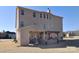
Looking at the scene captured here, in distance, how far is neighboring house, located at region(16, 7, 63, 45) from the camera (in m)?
7.14

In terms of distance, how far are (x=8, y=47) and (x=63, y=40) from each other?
156cm

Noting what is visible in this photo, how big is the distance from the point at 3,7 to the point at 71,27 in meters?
1.99

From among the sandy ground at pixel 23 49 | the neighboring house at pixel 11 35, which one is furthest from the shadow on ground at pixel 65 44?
the neighboring house at pixel 11 35

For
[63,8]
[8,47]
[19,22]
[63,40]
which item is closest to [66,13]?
[63,8]

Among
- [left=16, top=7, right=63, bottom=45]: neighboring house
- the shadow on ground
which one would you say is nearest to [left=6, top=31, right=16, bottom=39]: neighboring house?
[left=16, top=7, right=63, bottom=45]: neighboring house

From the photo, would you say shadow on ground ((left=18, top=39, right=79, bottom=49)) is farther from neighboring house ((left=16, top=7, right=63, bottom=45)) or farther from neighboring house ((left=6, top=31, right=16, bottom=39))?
neighboring house ((left=6, top=31, right=16, bottom=39))

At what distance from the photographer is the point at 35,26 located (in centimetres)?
718

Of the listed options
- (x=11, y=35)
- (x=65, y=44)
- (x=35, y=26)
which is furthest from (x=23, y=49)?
(x=65, y=44)

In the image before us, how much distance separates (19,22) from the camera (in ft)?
23.2

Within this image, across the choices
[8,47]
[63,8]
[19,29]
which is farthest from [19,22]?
[63,8]

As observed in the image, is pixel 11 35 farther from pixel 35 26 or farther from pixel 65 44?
pixel 65 44

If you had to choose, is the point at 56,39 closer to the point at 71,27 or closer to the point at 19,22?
the point at 71,27
